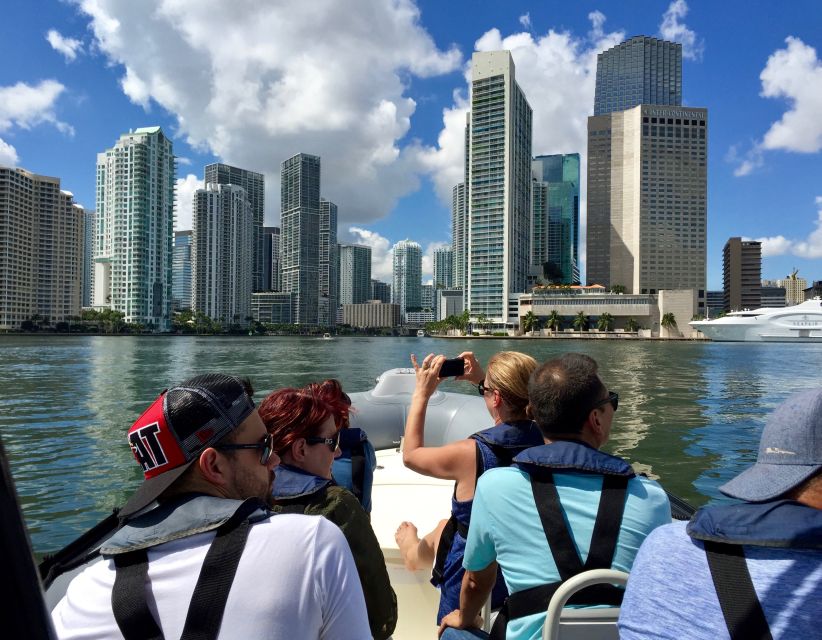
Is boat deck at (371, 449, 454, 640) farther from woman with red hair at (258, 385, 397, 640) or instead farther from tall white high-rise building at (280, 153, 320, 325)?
tall white high-rise building at (280, 153, 320, 325)

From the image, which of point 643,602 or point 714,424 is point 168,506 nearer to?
point 643,602

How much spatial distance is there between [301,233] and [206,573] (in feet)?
591

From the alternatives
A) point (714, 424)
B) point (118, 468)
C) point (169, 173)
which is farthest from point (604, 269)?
point (118, 468)

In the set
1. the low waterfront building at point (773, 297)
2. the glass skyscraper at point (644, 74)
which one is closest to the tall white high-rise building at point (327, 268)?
the glass skyscraper at point (644, 74)

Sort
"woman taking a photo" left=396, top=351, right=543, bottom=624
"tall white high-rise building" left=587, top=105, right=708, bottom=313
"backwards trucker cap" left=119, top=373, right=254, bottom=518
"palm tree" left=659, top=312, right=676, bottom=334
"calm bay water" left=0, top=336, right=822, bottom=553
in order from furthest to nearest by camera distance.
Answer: "tall white high-rise building" left=587, top=105, right=708, bottom=313 → "palm tree" left=659, top=312, right=676, bottom=334 → "calm bay water" left=0, top=336, right=822, bottom=553 → "woman taking a photo" left=396, top=351, right=543, bottom=624 → "backwards trucker cap" left=119, top=373, right=254, bottom=518

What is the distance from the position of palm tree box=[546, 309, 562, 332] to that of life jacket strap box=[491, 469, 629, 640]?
102566mm

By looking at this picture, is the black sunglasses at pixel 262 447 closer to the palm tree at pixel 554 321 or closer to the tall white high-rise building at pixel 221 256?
the palm tree at pixel 554 321

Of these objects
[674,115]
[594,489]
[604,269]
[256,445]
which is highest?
[674,115]

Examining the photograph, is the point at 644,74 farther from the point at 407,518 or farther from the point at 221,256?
the point at 407,518

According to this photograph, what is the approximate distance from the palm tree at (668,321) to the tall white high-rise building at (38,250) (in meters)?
120

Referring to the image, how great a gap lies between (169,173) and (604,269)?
110 m

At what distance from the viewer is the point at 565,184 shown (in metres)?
187

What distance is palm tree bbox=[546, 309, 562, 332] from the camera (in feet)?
331

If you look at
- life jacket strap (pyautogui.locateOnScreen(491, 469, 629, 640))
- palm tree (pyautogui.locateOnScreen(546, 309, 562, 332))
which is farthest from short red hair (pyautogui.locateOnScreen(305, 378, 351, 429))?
palm tree (pyautogui.locateOnScreen(546, 309, 562, 332))
